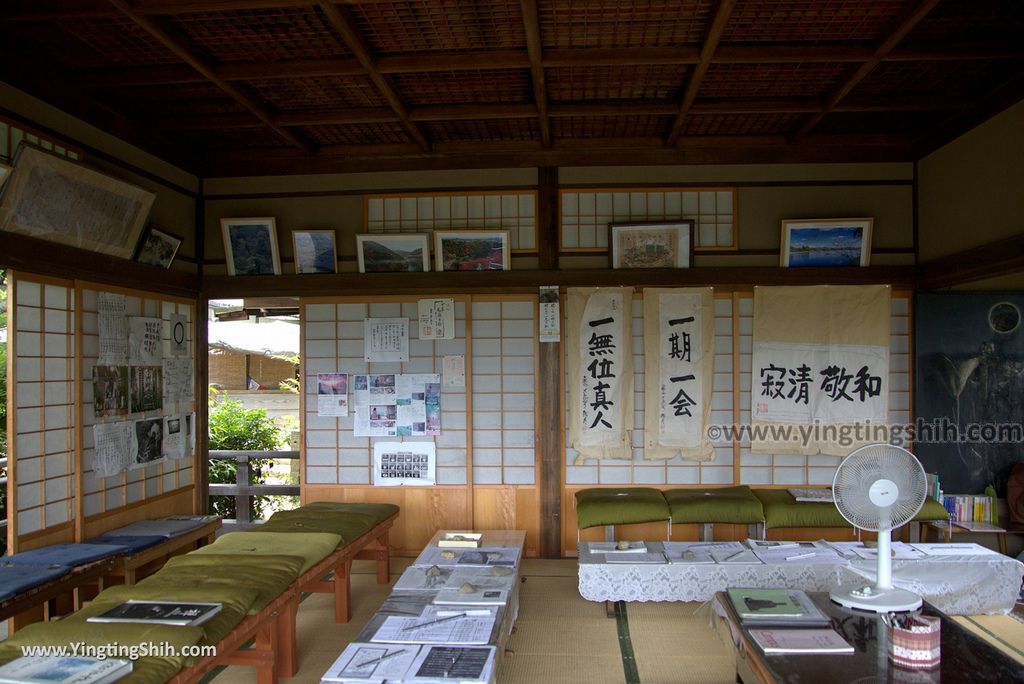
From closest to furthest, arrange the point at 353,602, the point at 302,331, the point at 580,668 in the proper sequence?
Result: the point at 580,668 → the point at 353,602 → the point at 302,331

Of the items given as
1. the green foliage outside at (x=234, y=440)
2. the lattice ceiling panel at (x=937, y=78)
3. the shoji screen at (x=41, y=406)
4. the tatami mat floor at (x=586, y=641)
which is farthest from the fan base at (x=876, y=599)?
the green foliage outside at (x=234, y=440)

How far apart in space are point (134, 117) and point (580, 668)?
4.67 m

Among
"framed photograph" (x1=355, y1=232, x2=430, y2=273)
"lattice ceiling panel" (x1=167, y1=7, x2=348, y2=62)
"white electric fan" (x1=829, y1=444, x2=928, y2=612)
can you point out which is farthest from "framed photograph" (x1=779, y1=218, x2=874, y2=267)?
"lattice ceiling panel" (x1=167, y1=7, x2=348, y2=62)

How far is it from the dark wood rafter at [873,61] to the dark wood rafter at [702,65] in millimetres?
885

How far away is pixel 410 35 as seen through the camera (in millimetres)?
3484

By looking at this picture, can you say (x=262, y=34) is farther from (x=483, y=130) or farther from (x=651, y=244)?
(x=651, y=244)

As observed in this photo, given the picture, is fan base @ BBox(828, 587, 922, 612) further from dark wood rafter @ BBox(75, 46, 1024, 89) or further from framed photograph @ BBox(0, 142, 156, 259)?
framed photograph @ BBox(0, 142, 156, 259)

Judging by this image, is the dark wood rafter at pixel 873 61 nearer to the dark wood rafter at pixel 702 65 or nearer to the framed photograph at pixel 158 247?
the dark wood rafter at pixel 702 65

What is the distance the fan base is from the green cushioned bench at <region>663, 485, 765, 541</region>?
5.73 feet

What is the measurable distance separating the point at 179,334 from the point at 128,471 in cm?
116

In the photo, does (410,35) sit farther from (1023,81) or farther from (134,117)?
(1023,81)

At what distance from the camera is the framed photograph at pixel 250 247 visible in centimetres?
534

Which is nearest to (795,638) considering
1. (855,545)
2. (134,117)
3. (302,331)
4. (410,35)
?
(855,545)

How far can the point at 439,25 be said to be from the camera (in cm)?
338
